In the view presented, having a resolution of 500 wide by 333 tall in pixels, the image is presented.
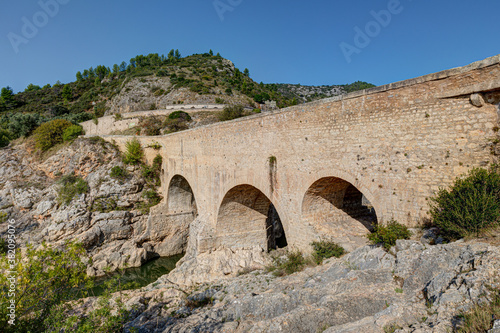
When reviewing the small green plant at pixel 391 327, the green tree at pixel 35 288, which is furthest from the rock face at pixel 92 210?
the small green plant at pixel 391 327

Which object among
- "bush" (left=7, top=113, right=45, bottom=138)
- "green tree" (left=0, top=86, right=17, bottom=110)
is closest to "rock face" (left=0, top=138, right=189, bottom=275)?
"bush" (left=7, top=113, right=45, bottom=138)

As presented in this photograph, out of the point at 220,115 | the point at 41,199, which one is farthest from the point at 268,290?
the point at 220,115

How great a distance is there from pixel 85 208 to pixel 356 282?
1786 centimetres

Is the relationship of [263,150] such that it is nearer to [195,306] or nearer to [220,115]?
[195,306]

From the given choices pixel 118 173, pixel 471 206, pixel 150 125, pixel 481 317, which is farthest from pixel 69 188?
pixel 481 317

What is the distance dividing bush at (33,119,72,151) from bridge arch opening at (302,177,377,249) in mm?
24090

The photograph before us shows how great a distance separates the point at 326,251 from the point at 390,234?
232 centimetres

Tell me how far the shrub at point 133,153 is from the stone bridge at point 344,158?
8.57 m

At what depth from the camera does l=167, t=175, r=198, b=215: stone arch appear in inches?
745

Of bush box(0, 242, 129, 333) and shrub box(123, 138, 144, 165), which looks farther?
shrub box(123, 138, 144, 165)

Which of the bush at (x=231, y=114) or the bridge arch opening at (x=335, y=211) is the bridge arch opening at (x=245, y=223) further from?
the bush at (x=231, y=114)

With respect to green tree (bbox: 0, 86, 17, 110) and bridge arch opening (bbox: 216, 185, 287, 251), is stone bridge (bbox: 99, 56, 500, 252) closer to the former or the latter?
bridge arch opening (bbox: 216, 185, 287, 251)

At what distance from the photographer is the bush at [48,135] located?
22.8 meters

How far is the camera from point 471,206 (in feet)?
14.4
